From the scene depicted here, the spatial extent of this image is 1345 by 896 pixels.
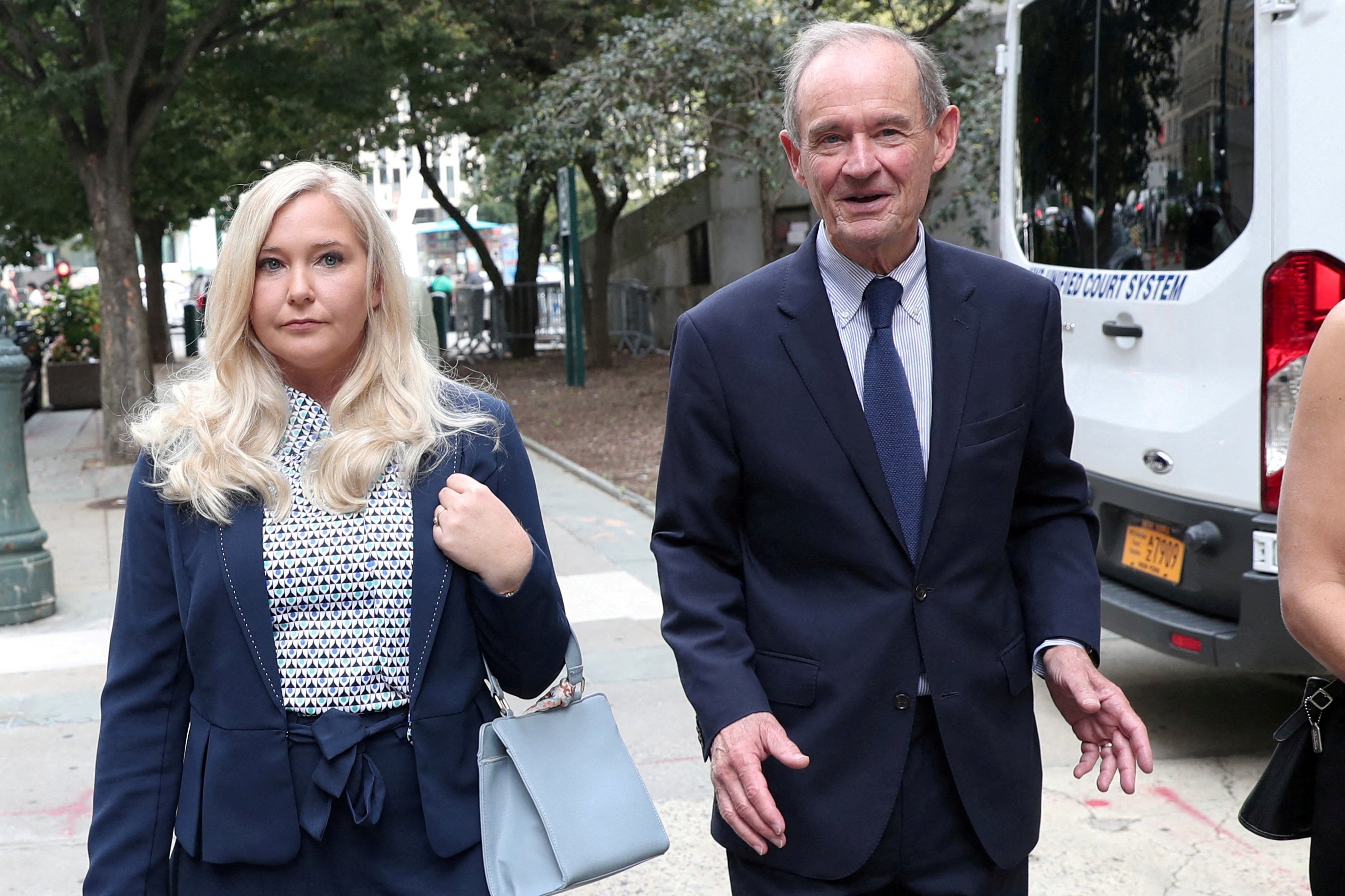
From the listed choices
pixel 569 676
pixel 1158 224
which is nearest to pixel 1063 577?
pixel 569 676

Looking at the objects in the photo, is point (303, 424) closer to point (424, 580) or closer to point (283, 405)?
point (283, 405)

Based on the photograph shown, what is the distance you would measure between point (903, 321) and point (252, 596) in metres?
1.11

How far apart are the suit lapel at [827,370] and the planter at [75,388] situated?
60.0 ft

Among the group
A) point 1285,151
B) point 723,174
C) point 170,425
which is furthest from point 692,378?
point 723,174

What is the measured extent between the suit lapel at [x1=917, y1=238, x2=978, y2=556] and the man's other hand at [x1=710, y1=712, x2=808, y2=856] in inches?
14.8

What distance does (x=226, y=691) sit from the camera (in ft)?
7.27

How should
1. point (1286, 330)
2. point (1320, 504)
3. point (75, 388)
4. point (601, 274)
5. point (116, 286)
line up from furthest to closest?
point (601, 274) → point (75, 388) → point (116, 286) → point (1286, 330) → point (1320, 504)

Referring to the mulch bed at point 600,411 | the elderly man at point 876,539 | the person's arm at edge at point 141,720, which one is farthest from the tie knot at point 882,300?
the mulch bed at point 600,411

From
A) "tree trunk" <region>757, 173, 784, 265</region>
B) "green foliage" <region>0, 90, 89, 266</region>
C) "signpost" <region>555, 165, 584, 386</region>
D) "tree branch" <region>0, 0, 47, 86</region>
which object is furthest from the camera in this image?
"signpost" <region>555, 165, 584, 386</region>

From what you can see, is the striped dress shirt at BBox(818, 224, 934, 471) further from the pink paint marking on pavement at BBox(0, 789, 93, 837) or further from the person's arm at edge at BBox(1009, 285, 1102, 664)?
the pink paint marking on pavement at BBox(0, 789, 93, 837)

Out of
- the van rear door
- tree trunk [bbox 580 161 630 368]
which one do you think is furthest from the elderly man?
tree trunk [bbox 580 161 630 368]

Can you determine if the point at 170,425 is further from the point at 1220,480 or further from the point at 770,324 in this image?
the point at 1220,480

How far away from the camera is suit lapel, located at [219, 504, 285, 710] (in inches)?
86.9

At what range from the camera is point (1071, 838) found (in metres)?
4.47
